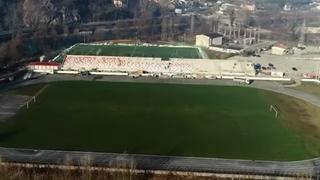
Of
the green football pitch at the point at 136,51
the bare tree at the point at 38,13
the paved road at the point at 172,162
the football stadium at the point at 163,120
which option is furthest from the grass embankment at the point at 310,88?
the bare tree at the point at 38,13

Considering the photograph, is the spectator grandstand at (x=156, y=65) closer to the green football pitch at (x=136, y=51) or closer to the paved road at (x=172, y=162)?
the green football pitch at (x=136, y=51)

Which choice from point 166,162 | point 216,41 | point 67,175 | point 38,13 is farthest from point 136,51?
point 67,175

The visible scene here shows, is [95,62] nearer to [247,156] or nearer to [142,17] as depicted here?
[247,156]

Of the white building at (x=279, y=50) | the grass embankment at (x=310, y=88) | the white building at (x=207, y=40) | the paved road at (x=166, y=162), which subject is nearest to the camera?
the paved road at (x=166, y=162)

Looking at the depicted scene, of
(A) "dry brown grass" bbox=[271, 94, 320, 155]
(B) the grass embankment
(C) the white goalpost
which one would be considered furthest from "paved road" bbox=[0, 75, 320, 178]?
(B) the grass embankment

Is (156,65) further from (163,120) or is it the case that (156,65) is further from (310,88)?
(163,120)

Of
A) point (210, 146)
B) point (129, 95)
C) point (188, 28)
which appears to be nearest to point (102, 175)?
point (210, 146)

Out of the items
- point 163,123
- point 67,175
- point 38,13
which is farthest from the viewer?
point 38,13

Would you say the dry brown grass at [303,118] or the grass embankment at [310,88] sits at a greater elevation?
the grass embankment at [310,88]

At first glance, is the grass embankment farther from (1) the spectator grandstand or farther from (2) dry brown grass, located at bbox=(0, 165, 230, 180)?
(2) dry brown grass, located at bbox=(0, 165, 230, 180)
